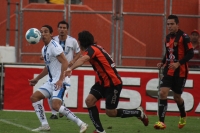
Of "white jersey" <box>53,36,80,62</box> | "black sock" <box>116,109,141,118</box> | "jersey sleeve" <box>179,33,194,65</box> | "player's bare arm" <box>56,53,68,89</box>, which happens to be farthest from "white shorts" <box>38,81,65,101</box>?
"white jersey" <box>53,36,80,62</box>

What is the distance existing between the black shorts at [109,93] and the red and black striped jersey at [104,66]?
0.08m

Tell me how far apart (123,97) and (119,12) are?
8.29 ft

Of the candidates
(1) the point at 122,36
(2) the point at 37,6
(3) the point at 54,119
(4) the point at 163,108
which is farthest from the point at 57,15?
(4) the point at 163,108

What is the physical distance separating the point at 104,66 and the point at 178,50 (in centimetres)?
263

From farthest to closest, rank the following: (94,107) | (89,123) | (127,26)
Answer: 1. (127,26)
2. (89,123)
3. (94,107)

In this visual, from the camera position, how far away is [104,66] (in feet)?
39.9

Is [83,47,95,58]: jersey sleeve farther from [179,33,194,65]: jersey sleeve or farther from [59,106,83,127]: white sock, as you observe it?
[179,33,194,65]: jersey sleeve

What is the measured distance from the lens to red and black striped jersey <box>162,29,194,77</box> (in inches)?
555

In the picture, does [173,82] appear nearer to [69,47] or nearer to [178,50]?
[178,50]

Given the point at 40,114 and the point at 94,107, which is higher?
the point at 94,107

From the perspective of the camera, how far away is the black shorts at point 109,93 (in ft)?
40.2

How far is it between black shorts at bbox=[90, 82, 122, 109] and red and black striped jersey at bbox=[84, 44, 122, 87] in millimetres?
82

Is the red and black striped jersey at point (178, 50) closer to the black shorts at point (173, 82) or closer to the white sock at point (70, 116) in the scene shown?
the black shorts at point (173, 82)

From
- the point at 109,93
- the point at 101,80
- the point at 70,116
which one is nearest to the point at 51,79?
the point at 70,116
